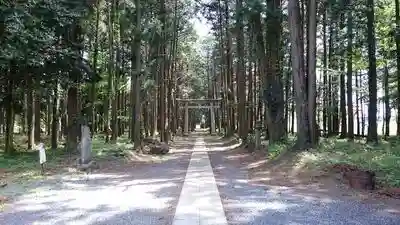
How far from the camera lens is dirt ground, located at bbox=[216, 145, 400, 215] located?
337 inches

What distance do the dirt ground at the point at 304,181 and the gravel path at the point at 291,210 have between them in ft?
1.29

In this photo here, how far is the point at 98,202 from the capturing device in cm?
822

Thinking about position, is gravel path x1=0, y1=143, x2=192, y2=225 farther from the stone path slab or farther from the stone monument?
the stone monument

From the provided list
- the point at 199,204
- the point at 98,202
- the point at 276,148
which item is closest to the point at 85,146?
the point at 98,202

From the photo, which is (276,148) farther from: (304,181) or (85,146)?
(85,146)

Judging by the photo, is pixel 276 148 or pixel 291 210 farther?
pixel 276 148

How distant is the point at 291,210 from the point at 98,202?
11.3 ft

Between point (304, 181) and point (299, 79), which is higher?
point (299, 79)

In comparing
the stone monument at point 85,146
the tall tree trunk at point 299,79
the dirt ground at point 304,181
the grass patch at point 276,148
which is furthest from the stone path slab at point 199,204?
the grass patch at point 276,148

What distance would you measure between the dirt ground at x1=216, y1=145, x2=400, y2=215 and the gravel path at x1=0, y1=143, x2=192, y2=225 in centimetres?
240

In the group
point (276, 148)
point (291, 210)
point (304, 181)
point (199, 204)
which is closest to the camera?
point (291, 210)

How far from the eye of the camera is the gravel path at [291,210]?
6582 millimetres

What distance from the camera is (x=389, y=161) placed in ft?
40.7

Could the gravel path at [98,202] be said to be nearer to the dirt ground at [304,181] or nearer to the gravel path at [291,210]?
the gravel path at [291,210]
